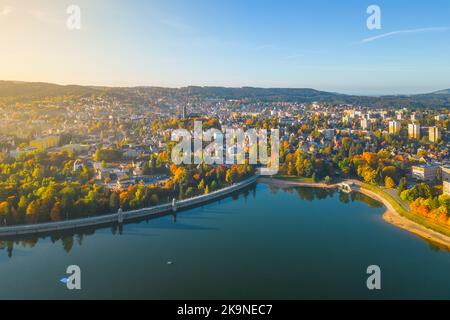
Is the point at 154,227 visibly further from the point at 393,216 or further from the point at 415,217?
the point at 415,217

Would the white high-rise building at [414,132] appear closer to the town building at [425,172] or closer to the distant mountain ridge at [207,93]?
the town building at [425,172]

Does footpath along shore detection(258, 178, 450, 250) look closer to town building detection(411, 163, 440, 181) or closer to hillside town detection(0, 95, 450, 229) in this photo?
hillside town detection(0, 95, 450, 229)

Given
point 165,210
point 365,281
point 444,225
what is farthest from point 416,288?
point 165,210

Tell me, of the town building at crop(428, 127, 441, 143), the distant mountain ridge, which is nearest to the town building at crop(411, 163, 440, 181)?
the town building at crop(428, 127, 441, 143)

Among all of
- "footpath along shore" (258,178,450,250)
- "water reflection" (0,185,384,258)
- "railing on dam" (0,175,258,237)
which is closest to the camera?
"water reflection" (0,185,384,258)

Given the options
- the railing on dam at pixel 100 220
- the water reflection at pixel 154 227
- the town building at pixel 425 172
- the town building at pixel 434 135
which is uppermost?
the town building at pixel 434 135

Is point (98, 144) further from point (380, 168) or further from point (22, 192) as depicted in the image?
point (380, 168)

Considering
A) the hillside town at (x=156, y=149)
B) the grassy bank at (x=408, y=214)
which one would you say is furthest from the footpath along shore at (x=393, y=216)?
the hillside town at (x=156, y=149)
